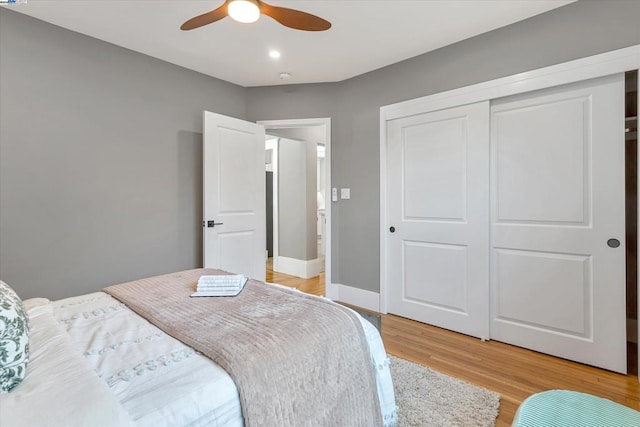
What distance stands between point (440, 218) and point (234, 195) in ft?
6.69

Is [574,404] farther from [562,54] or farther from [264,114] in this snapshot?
[264,114]

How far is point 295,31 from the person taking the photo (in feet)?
7.93

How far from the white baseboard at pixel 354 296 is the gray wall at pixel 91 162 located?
1.51m

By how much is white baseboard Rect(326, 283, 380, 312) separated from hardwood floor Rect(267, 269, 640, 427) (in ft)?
1.52

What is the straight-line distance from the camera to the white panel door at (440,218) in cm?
254

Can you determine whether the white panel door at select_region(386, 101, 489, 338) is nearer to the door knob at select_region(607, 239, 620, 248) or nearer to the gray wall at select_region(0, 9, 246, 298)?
the door knob at select_region(607, 239, 620, 248)

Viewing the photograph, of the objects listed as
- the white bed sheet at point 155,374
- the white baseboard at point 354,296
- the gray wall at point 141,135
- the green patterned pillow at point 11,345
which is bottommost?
the white baseboard at point 354,296

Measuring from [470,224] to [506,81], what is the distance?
1.14 m

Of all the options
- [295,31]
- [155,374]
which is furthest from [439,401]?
[295,31]

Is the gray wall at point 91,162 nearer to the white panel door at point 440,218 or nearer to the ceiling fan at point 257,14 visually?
the ceiling fan at point 257,14

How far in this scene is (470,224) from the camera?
259 cm

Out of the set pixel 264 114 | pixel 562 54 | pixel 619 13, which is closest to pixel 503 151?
pixel 562 54

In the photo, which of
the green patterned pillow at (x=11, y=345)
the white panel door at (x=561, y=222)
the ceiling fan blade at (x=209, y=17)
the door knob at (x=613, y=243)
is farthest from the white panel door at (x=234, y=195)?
the door knob at (x=613, y=243)

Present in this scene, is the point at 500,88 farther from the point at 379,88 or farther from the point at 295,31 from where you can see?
the point at 295,31
